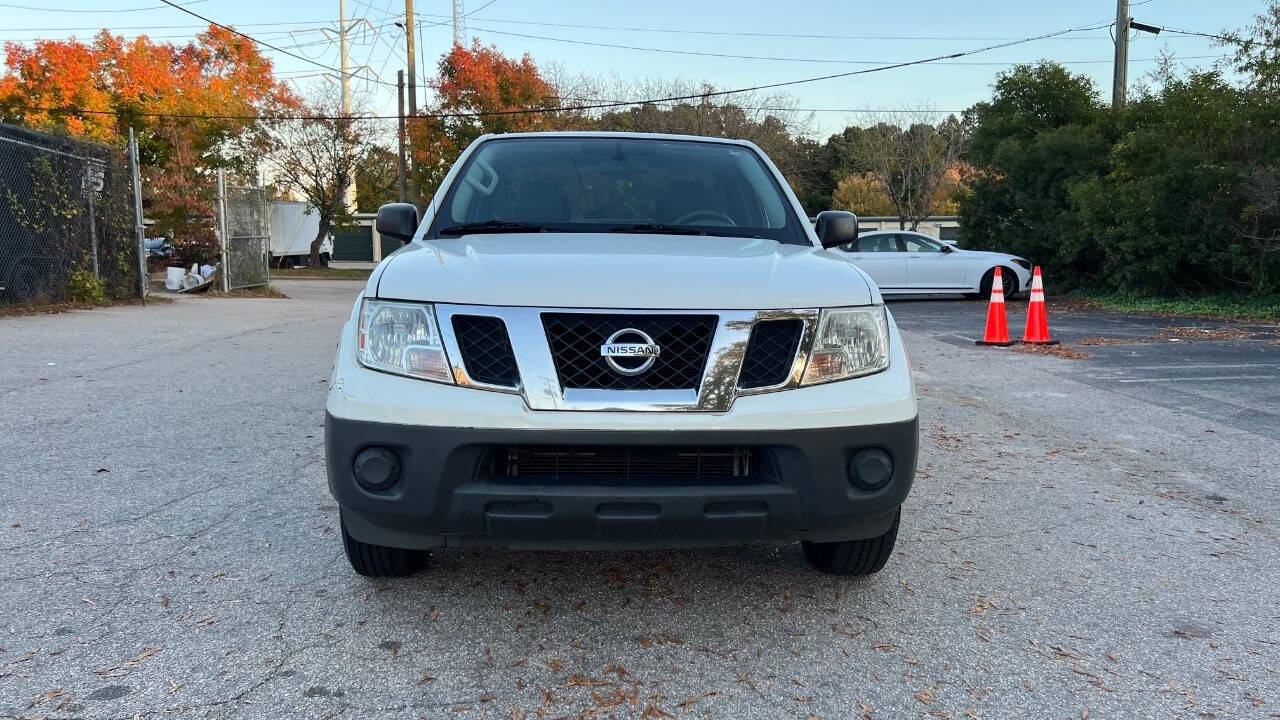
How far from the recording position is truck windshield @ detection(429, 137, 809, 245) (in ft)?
12.7

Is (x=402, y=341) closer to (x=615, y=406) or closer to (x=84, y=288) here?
(x=615, y=406)

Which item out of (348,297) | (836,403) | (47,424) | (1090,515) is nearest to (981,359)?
(1090,515)

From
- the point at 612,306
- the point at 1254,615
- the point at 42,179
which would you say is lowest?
the point at 1254,615

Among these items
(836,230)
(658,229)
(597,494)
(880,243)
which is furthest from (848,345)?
(880,243)

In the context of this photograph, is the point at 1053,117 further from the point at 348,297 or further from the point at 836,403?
the point at 836,403

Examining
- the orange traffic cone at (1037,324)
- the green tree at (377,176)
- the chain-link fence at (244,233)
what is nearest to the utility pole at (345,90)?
the green tree at (377,176)

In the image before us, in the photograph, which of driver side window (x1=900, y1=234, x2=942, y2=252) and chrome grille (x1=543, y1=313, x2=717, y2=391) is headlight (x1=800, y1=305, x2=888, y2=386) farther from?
driver side window (x1=900, y1=234, x2=942, y2=252)

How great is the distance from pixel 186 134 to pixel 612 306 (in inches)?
1032

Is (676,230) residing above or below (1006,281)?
above

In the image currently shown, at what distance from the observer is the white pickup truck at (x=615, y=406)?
8.48ft

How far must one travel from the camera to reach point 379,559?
3158mm

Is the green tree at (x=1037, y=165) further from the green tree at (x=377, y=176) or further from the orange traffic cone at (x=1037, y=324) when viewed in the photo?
the green tree at (x=377, y=176)

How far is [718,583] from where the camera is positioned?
11.0ft

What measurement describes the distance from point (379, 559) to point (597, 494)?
102 cm
